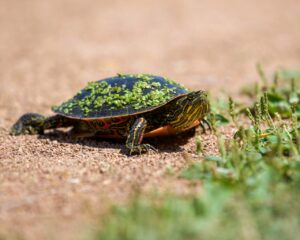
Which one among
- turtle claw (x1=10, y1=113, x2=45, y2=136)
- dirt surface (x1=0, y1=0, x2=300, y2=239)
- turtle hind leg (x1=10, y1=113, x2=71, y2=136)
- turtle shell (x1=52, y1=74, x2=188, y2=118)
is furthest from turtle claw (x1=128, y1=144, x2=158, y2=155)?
turtle claw (x1=10, y1=113, x2=45, y2=136)

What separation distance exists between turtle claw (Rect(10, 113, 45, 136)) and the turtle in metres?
0.40

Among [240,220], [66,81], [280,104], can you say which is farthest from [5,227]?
[66,81]

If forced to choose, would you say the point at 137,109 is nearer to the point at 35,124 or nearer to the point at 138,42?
the point at 35,124

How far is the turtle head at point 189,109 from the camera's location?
4.55 meters

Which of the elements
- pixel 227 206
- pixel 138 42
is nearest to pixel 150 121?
pixel 227 206

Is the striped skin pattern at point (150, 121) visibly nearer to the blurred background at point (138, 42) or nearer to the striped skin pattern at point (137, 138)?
the striped skin pattern at point (137, 138)

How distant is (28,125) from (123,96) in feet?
4.26

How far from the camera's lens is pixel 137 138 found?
4.46 metres

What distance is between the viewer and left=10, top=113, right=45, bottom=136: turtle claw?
5348mm

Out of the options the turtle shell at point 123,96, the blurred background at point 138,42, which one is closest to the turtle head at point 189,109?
the turtle shell at point 123,96

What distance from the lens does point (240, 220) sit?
2.72m

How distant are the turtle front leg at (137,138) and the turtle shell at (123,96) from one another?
0.13 meters

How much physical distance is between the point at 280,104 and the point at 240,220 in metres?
2.87

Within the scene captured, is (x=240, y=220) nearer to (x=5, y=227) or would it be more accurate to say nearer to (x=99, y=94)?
(x=5, y=227)
